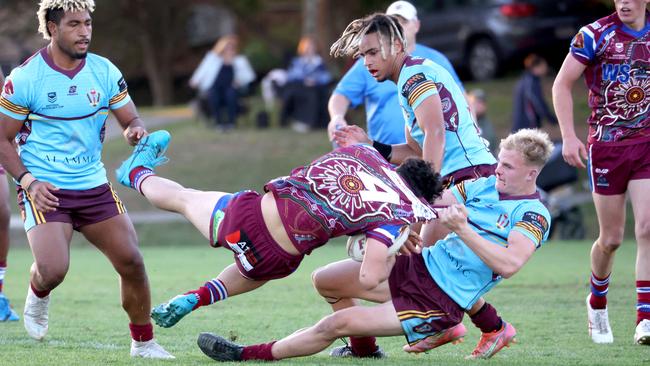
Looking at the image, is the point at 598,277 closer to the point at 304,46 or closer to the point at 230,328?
the point at 230,328

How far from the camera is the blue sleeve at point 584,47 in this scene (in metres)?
7.22

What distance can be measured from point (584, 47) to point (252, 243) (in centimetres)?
273

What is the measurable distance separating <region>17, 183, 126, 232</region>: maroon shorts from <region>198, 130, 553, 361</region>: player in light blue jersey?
110 centimetres

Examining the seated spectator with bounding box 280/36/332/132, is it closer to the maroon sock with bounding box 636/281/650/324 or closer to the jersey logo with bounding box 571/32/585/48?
the jersey logo with bounding box 571/32/585/48

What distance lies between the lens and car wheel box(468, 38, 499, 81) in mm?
23516

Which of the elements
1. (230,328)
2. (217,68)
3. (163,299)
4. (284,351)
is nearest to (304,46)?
(217,68)

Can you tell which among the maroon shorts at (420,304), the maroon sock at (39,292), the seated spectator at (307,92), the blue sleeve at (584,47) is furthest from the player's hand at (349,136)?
the seated spectator at (307,92)

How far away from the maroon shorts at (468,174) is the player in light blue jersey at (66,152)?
6.66 ft

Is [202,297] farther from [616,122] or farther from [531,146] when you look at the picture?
[616,122]

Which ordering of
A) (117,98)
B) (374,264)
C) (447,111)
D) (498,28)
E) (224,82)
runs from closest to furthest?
(374,264), (117,98), (447,111), (224,82), (498,28)

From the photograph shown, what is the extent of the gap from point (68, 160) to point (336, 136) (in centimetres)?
167

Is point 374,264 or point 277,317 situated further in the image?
point 277,317

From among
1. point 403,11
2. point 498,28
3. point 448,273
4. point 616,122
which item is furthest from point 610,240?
point 498,28

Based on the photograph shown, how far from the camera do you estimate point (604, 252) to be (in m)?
7.46
